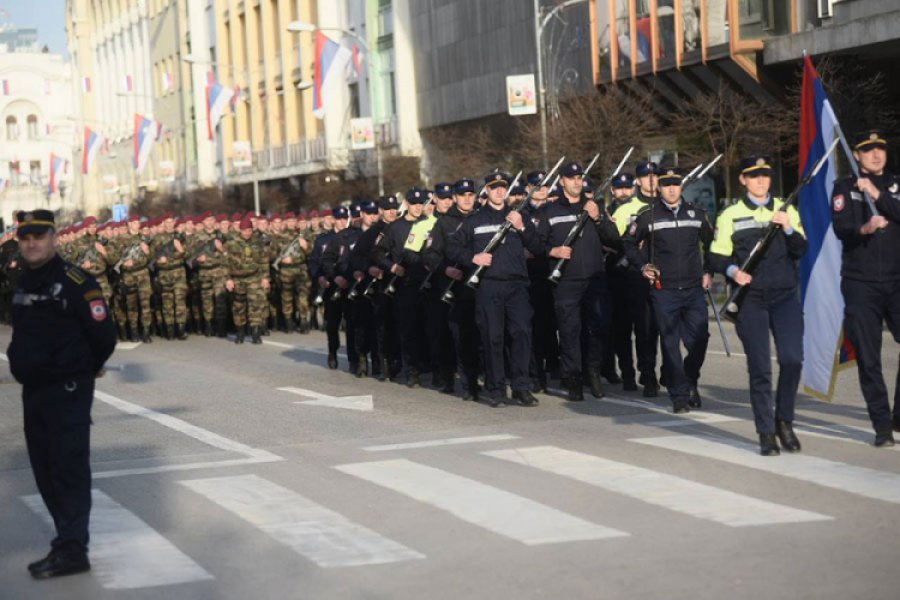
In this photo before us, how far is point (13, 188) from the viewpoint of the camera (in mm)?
141375

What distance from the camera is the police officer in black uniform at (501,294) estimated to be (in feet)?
50.5

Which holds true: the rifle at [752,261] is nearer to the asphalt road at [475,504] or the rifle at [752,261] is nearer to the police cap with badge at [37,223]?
the asphalt road at [475,504]

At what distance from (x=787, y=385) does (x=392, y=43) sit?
44.1 metres

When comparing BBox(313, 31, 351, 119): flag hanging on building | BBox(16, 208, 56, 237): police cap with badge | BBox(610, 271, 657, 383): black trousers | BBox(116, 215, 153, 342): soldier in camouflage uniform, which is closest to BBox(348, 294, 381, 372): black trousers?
BBox(610, 271, 657, 383): black trousers

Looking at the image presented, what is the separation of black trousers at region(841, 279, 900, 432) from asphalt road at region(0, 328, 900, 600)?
12.5 inches

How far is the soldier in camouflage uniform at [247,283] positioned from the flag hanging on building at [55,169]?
189 ft

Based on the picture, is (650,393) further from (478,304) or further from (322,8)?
(322,8)

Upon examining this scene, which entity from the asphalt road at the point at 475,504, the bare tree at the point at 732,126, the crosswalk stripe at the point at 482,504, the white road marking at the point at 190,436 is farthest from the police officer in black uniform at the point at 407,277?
the bare tree at the point at 732,126

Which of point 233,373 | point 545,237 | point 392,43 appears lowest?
point 233,373

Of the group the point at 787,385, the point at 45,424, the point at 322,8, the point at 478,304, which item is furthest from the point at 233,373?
the point at 322,8

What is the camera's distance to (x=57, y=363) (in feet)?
28.7

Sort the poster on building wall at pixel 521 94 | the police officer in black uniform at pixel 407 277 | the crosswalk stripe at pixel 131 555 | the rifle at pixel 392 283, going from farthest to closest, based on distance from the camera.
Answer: the poster on building wall at pixel 521 94 → the rifle at pixel 392 283 → the police officer in black uniform at pixel 407 277 → the crosswalk stripe at pixel 131 555

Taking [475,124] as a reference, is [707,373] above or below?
below

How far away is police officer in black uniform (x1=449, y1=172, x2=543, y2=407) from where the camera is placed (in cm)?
1540
